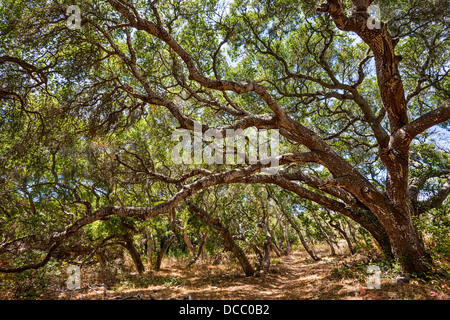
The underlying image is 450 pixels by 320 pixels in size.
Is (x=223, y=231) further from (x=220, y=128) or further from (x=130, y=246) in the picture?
(x=220, y=128)

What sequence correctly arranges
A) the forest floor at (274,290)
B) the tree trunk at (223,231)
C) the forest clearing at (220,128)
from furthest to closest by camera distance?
the tree trunk at (223,231)
the forest clearing at (220,128)
the forest floor at (274,290)

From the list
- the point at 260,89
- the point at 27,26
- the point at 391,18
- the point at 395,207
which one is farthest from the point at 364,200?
the point at 27,26

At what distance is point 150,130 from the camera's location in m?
8.86

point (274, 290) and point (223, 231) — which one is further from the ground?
point (223, 231)

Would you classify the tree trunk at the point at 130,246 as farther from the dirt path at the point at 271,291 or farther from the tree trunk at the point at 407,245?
the tree trunk at the point at 407,245

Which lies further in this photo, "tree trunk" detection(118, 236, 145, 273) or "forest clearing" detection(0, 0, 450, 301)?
"tree trunk" detection(118, 236, 145, 273)

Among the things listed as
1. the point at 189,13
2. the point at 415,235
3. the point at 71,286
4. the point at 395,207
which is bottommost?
the point at 71,286

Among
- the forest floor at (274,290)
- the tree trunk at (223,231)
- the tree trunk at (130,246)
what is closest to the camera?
the forest floor at (274,290)

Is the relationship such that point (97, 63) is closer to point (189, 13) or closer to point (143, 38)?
point (143, 38)

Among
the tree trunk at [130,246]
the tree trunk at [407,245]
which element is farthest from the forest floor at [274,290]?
the tree trunk at [130,246]

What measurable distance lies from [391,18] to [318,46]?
2.11m

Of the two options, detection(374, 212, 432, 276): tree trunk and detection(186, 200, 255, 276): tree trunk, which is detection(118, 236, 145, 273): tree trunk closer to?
detection(186, 200, 255, 276): tree trunk

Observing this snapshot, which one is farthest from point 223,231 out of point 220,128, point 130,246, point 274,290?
point 220,128

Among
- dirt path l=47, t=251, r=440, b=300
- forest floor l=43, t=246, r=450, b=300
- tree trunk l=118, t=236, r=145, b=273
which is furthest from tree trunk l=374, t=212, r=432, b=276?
tree trunk l=118, t=236, r=145, b=273
